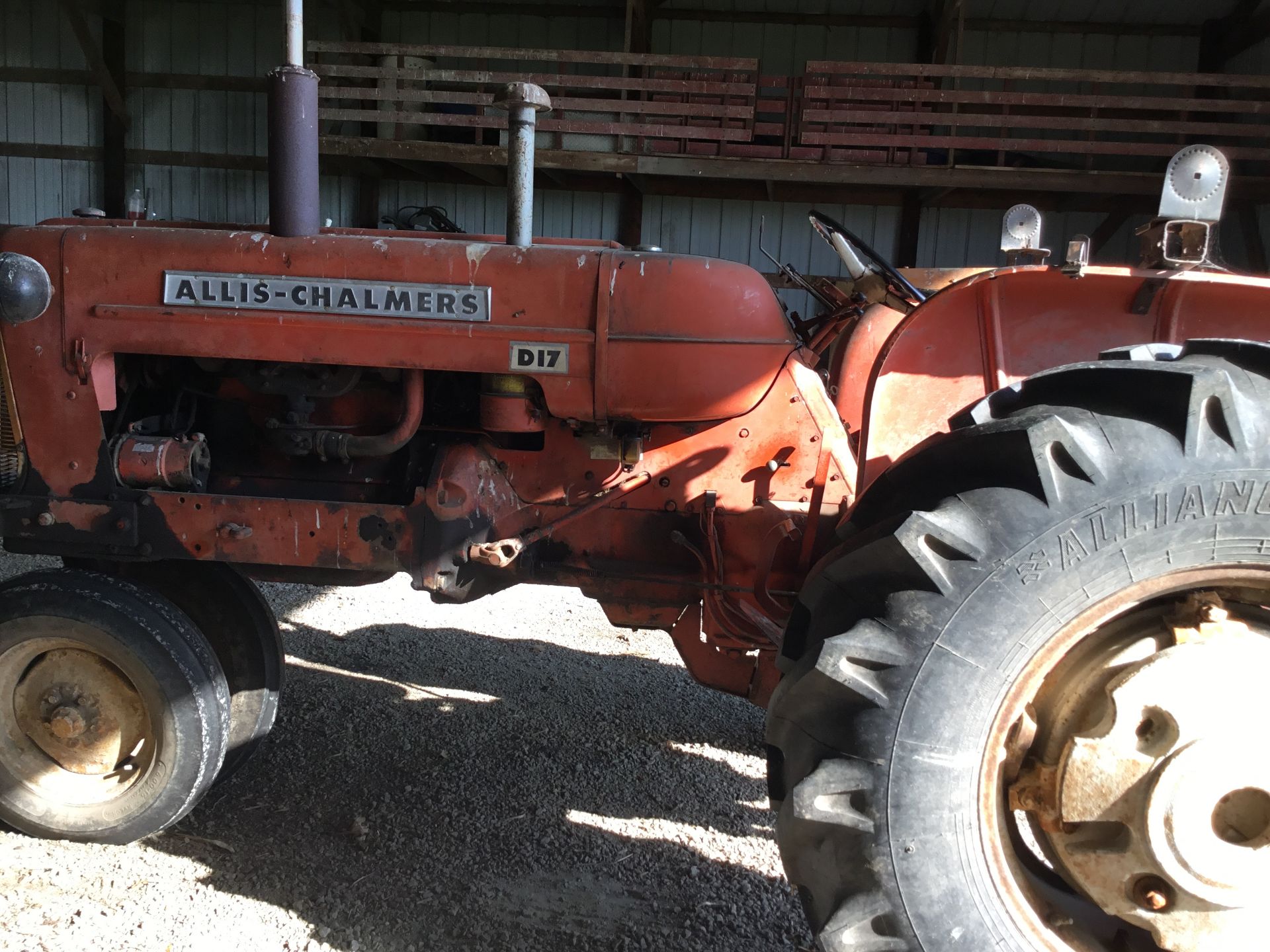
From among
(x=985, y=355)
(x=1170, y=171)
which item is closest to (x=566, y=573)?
(x=985, y=355)

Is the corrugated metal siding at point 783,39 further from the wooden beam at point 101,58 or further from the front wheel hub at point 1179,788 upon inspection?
the front wheel hub at point 1179,788

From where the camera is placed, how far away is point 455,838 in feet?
7.77

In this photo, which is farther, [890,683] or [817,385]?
[817,385]

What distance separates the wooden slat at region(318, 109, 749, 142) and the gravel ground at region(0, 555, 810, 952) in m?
4.78

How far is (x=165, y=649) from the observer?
7.18 ft

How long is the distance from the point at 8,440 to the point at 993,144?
6637 millimetres

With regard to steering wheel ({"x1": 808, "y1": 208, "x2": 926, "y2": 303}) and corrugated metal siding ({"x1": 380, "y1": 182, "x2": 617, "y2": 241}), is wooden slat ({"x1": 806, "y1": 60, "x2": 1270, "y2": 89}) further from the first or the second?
steering wheel ({"x1": 808, "y1": 208, "x2": 926, "y2": 303})

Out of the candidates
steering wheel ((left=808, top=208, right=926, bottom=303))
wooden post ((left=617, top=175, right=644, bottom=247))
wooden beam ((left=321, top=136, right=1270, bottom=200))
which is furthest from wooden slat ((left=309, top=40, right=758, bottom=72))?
steering wheel ((left=808, top=208, right=926, bottom=303))

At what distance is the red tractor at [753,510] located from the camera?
4.70 feet

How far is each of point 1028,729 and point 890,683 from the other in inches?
11.6

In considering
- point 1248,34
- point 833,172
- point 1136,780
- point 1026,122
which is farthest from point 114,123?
point 1136,780

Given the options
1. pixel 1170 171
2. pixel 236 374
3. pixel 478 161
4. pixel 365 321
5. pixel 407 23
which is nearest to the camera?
pixel 1170 171

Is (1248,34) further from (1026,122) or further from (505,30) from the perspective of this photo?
(505,30)

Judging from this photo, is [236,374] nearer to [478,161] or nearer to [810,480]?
[810,480]
